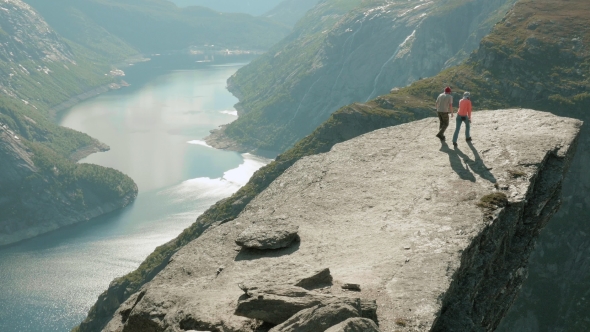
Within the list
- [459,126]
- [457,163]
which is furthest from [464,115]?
[457,163]

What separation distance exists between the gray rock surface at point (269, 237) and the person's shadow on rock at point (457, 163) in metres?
10.5

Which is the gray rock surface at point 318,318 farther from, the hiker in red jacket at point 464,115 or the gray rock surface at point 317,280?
the hiker in red jacket at point 464,115

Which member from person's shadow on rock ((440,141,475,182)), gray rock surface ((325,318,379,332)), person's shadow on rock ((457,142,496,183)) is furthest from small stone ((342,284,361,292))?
person's shadow on rock ((457,142,496,183))

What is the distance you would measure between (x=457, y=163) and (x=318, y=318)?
1985 cm

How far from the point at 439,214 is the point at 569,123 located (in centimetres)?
1468

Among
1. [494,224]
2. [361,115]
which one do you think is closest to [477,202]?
[494,224]

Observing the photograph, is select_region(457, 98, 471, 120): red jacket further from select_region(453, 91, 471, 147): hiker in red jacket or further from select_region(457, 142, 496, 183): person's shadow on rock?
select_region(457, 142, 496, 183): person's shadow on rock

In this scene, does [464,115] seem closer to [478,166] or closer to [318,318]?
[478,166]

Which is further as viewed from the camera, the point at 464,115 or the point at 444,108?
the point at 444,108

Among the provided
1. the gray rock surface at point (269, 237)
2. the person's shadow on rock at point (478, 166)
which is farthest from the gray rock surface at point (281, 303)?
the person's shadow on rock at point (478, 166)

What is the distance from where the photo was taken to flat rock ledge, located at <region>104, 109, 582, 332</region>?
23562 millimetres

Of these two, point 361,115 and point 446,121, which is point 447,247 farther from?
point 361,115

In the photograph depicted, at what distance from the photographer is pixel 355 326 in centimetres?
1936

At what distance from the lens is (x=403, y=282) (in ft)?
82.2
